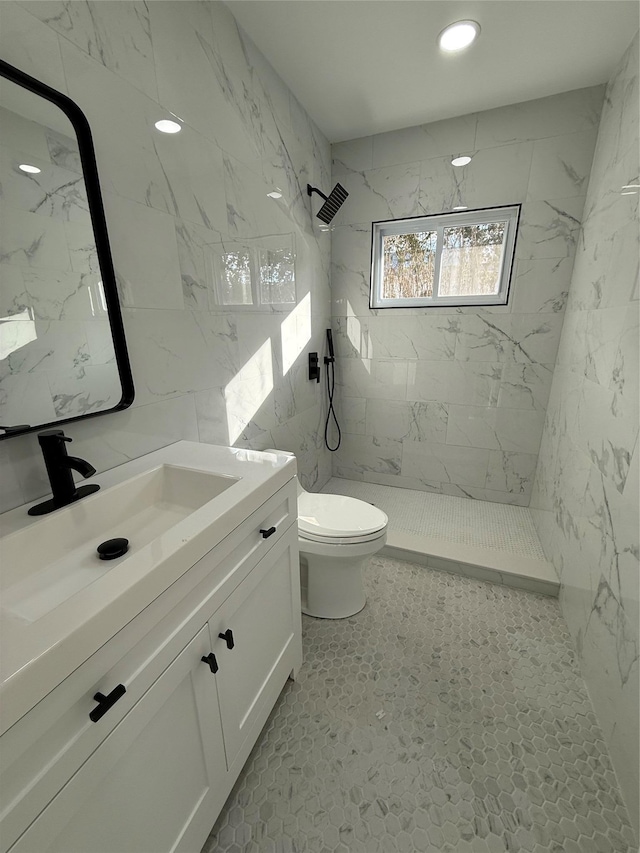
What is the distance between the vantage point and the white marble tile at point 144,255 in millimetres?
1062

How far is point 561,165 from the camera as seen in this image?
1965mm

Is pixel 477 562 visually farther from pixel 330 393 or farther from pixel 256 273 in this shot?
pixel 256 273

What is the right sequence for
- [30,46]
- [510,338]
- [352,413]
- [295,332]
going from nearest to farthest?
[30,46], [295,332], [510,338], [352,413]

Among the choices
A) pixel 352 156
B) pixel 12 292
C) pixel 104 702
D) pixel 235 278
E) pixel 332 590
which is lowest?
pixel 332 590

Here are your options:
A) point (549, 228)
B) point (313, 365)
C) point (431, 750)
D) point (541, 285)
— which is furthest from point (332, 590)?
point (549, 228)

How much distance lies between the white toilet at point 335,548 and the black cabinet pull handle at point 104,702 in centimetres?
96

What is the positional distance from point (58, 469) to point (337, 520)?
1.07 meters

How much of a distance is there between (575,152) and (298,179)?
1.53 metres

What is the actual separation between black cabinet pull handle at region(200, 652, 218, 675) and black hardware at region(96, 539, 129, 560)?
0.30 meters

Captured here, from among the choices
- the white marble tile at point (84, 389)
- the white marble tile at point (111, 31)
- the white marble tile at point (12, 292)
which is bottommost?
the white marble tile at point (84, 389)

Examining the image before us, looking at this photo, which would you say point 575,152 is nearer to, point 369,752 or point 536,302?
point 536,302

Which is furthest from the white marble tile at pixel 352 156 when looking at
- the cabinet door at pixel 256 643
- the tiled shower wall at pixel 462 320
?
the cabinet door at pixel 256 643

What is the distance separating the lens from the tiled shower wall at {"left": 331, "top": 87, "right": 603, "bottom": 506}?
2.01 m

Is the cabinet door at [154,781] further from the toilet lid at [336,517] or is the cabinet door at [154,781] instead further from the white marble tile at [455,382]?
the white marble tile at [455,382]
